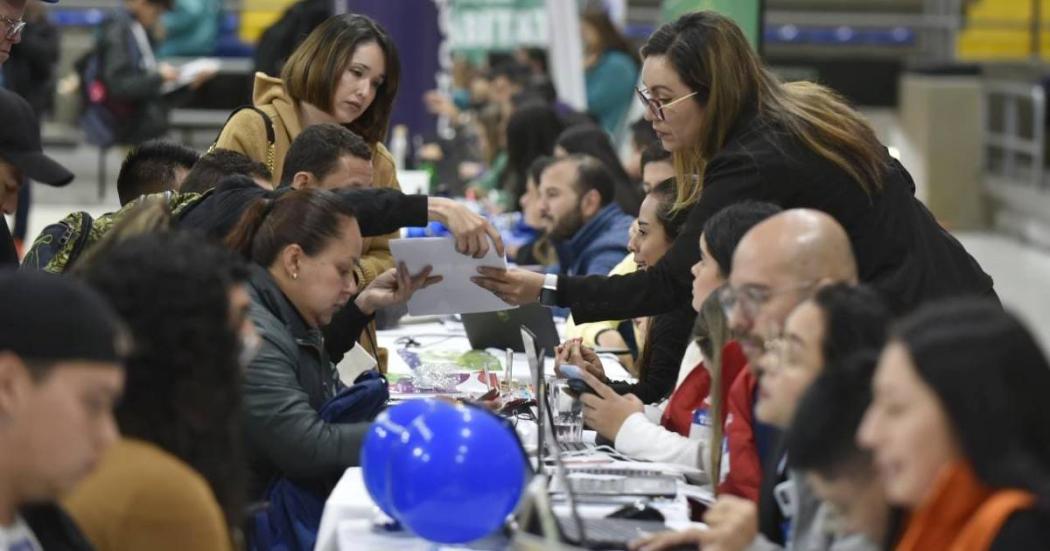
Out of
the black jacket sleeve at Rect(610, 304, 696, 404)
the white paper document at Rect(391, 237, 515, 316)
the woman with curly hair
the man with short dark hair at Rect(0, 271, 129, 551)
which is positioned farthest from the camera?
the black jacket sleeve at Rect(610, 304, 696, 404)

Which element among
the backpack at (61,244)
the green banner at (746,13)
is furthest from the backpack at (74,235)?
the green banner at (746,13)

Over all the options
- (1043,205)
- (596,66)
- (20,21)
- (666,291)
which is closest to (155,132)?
(596,66)

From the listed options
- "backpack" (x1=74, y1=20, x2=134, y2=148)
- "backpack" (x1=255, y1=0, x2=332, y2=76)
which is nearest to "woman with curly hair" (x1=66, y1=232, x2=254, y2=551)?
"backpack" (x1=255, y1=0, x2=332, y2=76)

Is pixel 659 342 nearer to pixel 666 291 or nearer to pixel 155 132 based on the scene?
pixel 666 291

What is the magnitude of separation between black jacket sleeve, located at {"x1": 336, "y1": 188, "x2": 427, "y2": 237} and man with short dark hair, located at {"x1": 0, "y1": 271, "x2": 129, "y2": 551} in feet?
6.33

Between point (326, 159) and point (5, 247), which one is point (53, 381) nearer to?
point (5, 247)

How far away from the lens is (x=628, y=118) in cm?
1095

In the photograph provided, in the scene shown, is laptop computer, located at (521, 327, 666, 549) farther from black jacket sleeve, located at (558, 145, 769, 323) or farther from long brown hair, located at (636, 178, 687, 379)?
long brown hair, located at (636, 178, 687, 379)

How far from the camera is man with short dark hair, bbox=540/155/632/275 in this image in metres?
6.21

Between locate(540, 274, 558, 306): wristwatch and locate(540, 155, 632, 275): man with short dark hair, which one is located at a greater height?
locate(540, 274, 558, 306): wristwatch

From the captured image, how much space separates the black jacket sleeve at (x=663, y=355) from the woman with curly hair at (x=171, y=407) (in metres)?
2.01

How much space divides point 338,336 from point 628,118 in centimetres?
688

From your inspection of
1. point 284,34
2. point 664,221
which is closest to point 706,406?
point 664,221

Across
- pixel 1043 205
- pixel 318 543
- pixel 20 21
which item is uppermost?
pixel 20 21
